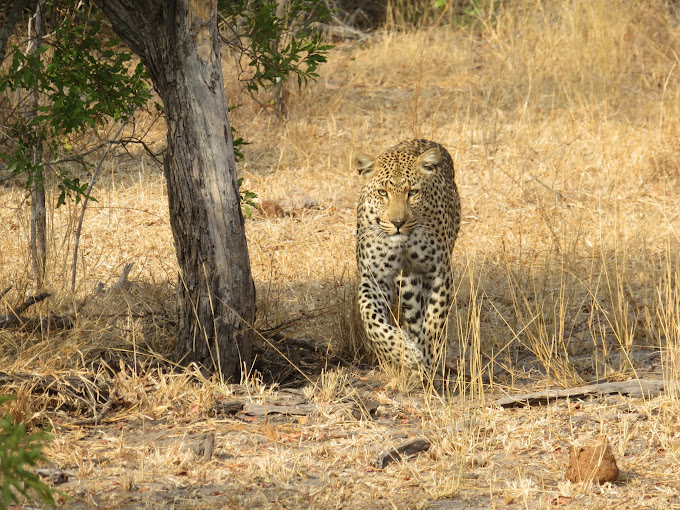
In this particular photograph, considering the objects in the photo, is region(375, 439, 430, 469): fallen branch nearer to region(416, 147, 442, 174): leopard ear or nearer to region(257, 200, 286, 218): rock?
region(416, 147, 442, 174): leopard ear

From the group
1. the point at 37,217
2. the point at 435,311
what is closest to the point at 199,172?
the point at 435,311

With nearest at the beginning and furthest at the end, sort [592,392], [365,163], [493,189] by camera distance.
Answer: [592,392]
[365,163]
[493,189]

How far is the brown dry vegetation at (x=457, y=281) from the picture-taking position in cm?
408

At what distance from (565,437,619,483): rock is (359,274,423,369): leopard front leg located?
162 cm

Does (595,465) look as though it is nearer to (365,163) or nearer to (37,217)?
(365,163)

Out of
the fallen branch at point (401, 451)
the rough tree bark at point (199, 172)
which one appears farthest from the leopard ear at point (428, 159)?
the fallen branch at point (401, 451)

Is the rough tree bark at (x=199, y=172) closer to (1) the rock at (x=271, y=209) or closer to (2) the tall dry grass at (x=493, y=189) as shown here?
(2) the tall dry grass at (x=493, y=189)

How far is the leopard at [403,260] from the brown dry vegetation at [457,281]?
0.74ft

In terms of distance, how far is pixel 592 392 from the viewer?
5047 millimetres

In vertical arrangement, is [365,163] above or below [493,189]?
above

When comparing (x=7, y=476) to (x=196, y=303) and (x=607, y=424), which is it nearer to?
(x=196, y=303)

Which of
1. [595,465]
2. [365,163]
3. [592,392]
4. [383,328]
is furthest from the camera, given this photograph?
[365,163]

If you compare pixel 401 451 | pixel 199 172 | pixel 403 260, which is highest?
pixel 199 172

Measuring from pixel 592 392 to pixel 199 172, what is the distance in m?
2.46
